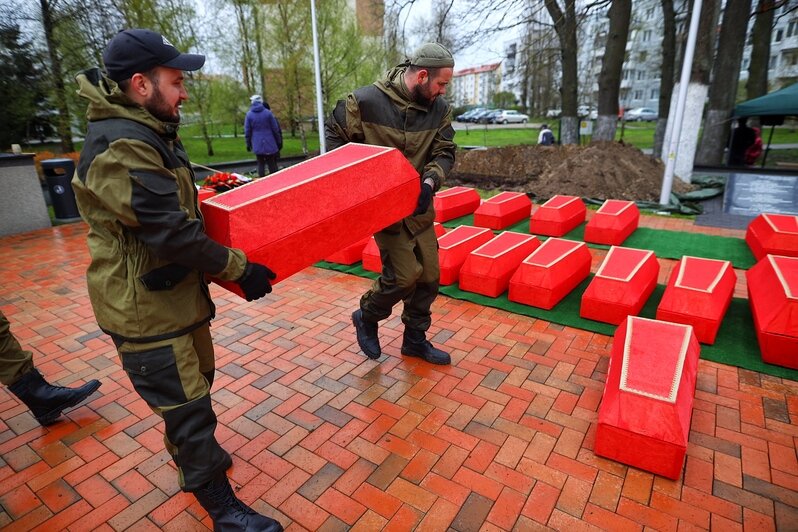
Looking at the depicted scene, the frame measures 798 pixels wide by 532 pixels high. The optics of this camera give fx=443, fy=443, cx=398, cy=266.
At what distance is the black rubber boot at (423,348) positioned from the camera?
3.72 metres

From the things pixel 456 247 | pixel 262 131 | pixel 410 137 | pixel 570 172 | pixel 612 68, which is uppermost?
pixel 612 68

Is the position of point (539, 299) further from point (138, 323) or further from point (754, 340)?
point (138, 323)

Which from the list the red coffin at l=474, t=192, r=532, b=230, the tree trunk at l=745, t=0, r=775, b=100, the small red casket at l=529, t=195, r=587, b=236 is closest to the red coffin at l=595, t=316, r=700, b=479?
the small red casket at l=529, t=195, r=587, b=236

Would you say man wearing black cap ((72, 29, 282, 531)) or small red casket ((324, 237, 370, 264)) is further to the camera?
small red casket ((324, 237, 370, 264))

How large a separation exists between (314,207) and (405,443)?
161cm

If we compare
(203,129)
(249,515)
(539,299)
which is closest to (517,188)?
(539,299)

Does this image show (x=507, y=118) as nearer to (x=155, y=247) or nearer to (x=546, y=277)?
(x=546, y=277)

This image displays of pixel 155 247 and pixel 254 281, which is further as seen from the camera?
pixel 254 281

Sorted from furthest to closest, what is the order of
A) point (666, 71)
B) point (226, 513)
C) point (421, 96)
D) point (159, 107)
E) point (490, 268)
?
point (666, 71)
point (490, 268)
point (421, 96)
point (226, 513)
point (159, 107)

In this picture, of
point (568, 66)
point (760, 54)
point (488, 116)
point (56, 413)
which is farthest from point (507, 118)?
point (56, 413)

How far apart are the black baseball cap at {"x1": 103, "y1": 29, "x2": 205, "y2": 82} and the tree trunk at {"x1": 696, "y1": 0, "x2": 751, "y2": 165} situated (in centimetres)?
1703

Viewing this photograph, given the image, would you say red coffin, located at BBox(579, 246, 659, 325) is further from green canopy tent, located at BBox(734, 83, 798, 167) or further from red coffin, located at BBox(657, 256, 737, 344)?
green canopy tent, located at BBox(734, 83, 798, 167)

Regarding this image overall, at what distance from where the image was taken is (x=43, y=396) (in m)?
3.03

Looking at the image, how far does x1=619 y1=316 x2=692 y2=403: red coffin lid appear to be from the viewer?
8.62 feet
